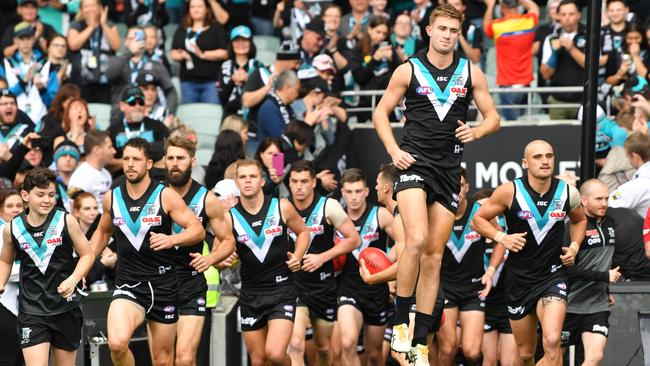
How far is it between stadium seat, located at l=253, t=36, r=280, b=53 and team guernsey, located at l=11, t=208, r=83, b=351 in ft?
26.3

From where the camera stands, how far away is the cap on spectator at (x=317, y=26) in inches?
729

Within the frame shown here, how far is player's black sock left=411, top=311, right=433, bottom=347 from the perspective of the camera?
38.0 ft

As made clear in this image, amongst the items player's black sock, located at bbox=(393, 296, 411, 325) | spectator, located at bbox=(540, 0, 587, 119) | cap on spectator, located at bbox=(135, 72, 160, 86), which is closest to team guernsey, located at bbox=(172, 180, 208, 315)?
player's black sock, located at bbox=(393, 296, 411, 325)

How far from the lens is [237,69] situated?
59.7ft

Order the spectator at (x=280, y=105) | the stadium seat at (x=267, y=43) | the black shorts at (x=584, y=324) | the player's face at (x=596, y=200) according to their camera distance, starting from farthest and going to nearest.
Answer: the stadium seat at (x=267, y=43) < the spectator at (x=280, y=105) < the player's face at (x=596, y=200) < the black shorts at (x=584, y=324)

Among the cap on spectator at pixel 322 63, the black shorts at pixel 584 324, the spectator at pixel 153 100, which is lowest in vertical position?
the black shorts at pixel 584 324

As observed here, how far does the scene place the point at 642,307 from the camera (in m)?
14.0

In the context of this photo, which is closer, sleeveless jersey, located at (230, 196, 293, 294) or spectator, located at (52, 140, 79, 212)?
sleeveless jersey, located at (230, 196, 293, 294)

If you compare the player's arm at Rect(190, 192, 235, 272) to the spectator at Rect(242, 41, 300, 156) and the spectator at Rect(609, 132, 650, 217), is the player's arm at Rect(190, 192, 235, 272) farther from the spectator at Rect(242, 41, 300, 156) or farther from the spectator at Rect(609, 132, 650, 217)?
the spectator at Rect(609, 132, 650, 217)

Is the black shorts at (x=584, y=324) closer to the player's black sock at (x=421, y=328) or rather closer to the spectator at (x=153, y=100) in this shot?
the player's black sock at (x=421, y=328)

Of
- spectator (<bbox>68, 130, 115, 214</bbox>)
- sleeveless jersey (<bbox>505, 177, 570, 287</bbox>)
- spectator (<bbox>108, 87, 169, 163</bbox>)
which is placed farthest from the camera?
spectator (<bbox>108, 87, 169, 163</bbox>)

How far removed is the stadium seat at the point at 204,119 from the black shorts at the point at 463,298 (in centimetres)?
496

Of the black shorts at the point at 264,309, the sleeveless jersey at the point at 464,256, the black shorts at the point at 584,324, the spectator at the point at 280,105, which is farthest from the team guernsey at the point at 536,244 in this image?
the spectator at the point at 280,105

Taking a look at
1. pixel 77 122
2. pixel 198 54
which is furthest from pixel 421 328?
pixel 198 54
